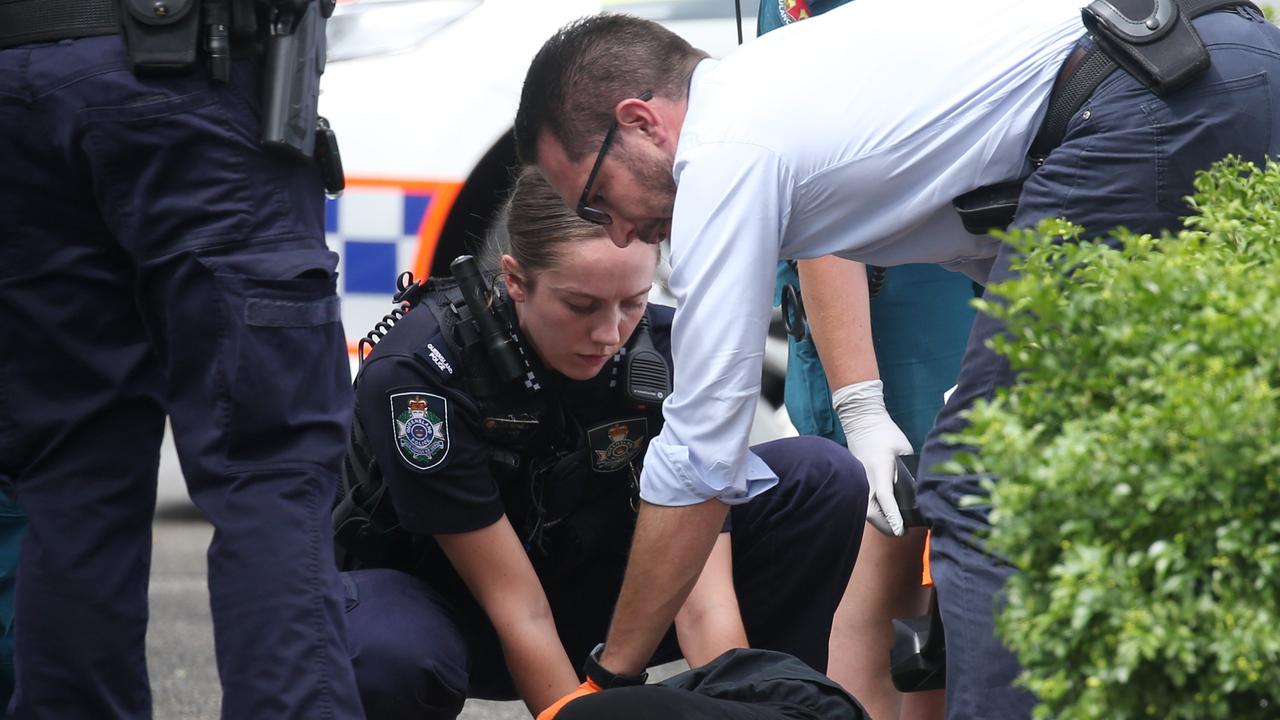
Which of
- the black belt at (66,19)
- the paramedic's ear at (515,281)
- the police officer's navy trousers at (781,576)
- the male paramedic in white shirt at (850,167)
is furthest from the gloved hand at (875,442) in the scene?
the black belt at (66,19)

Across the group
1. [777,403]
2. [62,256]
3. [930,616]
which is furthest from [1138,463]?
[777,403]

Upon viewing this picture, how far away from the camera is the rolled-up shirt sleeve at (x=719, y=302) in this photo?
4.94 feet

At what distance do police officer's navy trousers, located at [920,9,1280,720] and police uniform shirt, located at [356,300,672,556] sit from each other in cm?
67

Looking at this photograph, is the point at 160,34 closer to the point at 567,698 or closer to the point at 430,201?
the point at 567,698

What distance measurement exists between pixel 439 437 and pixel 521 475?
18 centimetres

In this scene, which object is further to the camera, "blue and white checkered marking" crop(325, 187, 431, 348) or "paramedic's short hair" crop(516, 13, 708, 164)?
"blue and white checkered marking" crop(325, 187, 431, 348)

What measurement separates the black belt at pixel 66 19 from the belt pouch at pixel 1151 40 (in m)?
1.02

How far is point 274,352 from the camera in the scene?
4.79 ft

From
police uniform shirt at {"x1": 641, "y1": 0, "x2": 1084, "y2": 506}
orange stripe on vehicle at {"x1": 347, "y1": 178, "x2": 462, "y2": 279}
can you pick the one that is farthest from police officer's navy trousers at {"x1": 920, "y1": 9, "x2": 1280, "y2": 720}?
orange stripe on vehicle at {"x1": 347, "y1": 178, "x2": 462, "y2": 279}

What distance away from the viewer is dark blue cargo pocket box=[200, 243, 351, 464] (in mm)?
1451

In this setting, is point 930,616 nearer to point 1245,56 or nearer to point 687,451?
point 687,451

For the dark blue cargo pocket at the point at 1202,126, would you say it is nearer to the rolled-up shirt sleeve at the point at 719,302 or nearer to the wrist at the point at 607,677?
the rolled-up shirt sleeve at the point at 719,302

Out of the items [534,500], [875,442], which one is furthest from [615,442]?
[875,442]

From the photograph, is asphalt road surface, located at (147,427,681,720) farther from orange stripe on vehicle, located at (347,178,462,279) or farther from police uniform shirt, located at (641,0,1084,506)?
police uniform shirt, located at (641,0,1084,506)
